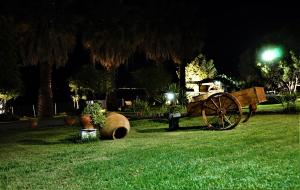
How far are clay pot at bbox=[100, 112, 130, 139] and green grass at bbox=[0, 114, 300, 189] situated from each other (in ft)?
1.65

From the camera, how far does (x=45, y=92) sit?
116 ft

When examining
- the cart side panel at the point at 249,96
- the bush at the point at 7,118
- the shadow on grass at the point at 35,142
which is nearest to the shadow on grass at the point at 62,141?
the shadow on grass at the point at 35,142

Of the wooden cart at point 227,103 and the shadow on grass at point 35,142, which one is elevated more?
the wooden cart at point 227,103

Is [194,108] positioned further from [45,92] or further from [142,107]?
[45,92]

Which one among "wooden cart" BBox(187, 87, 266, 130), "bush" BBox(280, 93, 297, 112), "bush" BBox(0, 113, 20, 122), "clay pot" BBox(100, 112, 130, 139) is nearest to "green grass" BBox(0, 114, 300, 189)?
"clay pot" BBox(100, 112, 130, 139)

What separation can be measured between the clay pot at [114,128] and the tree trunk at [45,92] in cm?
1863

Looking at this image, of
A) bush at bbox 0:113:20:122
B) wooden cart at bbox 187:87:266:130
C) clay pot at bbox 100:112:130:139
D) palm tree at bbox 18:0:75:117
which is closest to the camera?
clay pot at bbox 100:112:130:139

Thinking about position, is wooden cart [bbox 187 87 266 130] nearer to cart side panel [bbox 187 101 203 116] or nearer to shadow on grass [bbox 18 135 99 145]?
cart side panel [bbox 187 101 203 116]

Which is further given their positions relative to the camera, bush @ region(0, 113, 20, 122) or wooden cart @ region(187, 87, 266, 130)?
bush @ region(0, 113, 20, 122)

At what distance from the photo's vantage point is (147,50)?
39.3 m

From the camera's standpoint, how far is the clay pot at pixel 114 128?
16.9 metres

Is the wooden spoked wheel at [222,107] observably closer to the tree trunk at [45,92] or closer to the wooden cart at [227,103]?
the wooden cart at [227,103]

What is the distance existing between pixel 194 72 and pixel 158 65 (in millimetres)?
11843

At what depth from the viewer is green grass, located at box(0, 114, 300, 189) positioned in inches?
340
